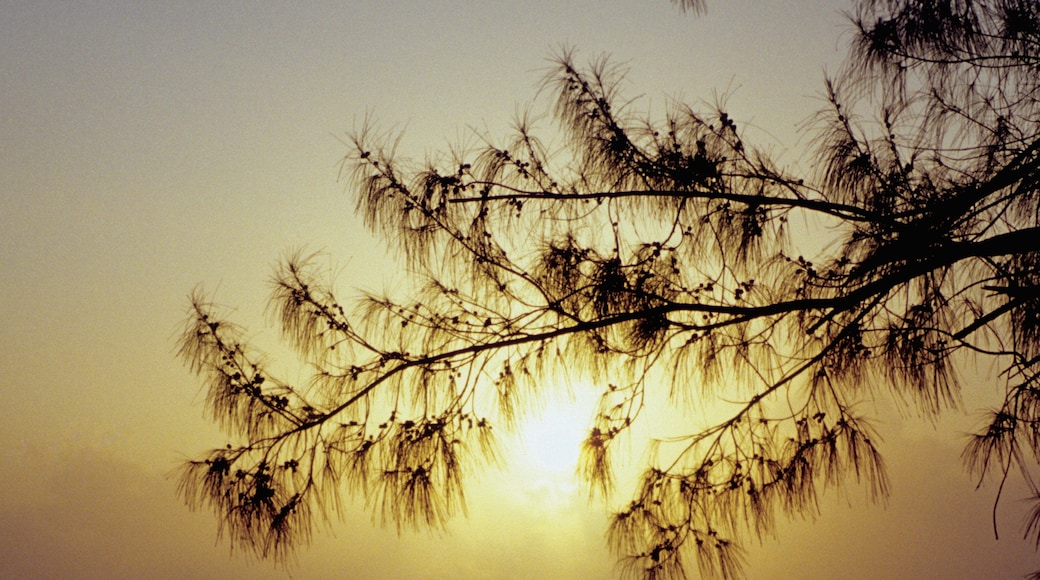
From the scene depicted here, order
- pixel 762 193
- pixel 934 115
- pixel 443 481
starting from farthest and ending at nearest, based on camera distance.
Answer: pixel 934 115, pixel 762 193, pixel 443 481

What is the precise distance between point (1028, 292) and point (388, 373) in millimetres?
1640

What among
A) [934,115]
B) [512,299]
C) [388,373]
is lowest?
[388,373]

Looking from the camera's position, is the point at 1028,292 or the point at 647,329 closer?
the point at 1028,292

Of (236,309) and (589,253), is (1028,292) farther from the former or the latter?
(236,309)

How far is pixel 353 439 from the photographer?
261 centimetres

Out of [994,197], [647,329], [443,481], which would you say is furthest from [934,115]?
[443,481]

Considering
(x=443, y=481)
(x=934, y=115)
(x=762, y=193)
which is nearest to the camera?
(x=443, y=481)

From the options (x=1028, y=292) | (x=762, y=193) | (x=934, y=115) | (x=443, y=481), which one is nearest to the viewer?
(x=1028, y=292)

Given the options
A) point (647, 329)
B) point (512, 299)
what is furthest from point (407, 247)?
point (647, 329)

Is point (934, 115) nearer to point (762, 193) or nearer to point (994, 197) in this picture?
point (994, 197)

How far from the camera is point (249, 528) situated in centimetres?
254

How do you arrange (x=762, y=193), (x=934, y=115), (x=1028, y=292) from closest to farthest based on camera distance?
(x=1028, y=292) → (x=762, y=193) → (x=934, y=115)

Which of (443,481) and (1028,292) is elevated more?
(1028,292)

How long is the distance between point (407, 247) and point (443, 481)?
652 mm
